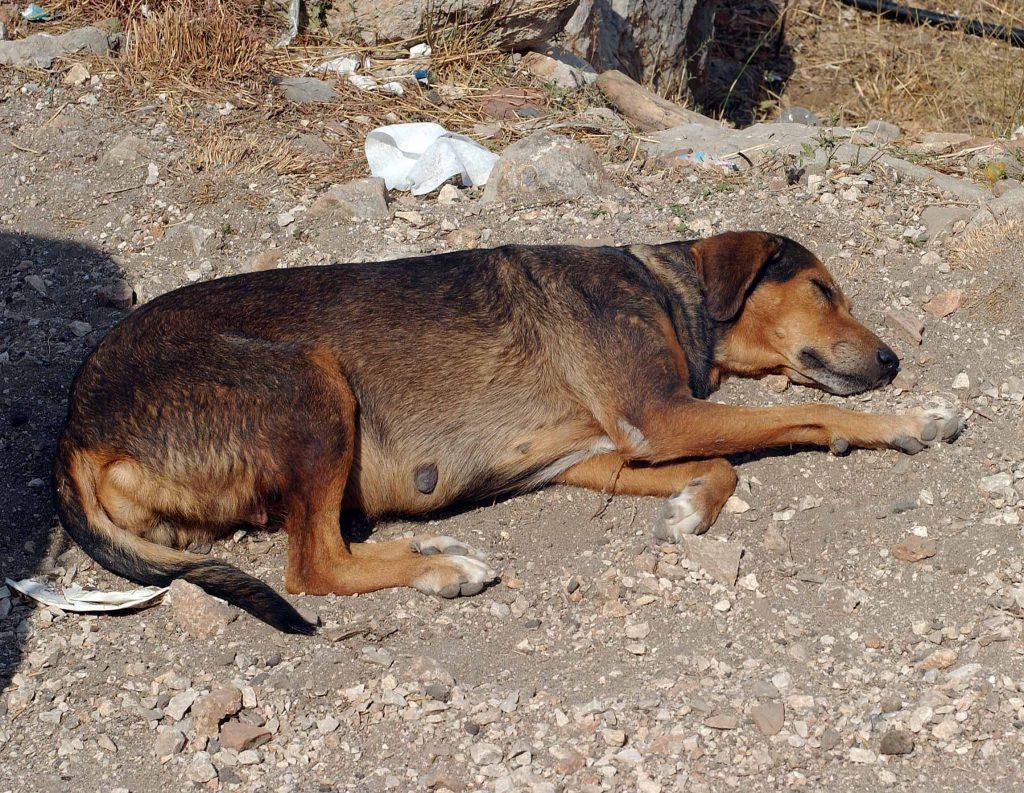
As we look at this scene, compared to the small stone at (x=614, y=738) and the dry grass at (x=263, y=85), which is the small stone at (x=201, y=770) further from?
the dry grass at (x=263, y=85)

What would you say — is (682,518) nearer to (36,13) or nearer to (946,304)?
(946,304)

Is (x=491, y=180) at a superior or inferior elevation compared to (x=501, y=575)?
superior

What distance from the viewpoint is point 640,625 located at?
4.20 metres

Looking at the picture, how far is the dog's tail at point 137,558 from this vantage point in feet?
13.8

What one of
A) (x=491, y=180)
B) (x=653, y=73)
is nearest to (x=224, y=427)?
(x=491, y=180)

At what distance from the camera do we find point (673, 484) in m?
5.02

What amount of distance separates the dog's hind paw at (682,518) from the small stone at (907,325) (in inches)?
66.9

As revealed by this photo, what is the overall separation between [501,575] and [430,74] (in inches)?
202

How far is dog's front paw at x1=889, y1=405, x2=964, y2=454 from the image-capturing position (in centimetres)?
492

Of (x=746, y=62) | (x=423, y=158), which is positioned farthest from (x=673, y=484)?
(x=746, y=62)

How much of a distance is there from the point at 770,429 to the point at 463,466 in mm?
1433

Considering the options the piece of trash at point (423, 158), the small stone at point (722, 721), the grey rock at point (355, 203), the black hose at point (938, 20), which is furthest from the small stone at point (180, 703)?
the black hose at point (938, 20)

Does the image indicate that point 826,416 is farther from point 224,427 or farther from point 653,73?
point 653,73

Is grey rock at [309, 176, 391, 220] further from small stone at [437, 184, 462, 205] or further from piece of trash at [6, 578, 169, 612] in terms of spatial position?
piece of trash at [6, 578, 169, 612]
